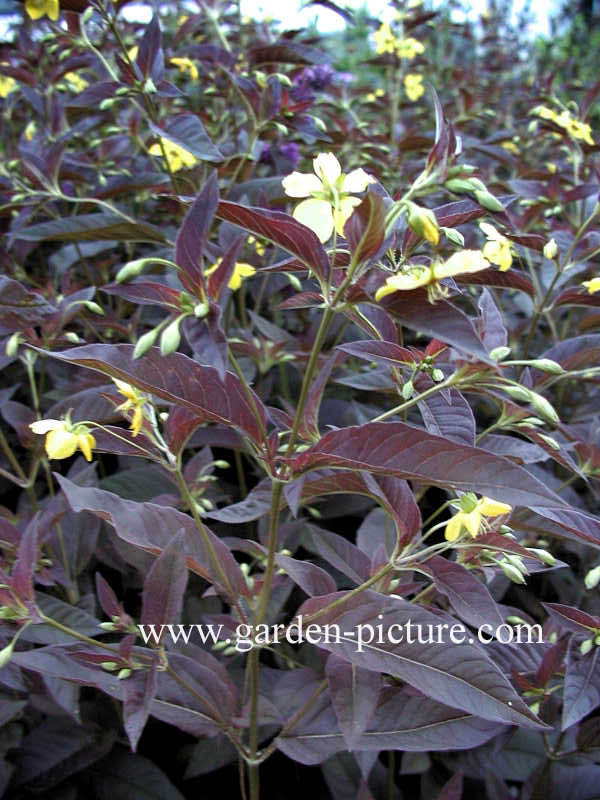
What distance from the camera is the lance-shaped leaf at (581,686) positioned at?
0.99 metres

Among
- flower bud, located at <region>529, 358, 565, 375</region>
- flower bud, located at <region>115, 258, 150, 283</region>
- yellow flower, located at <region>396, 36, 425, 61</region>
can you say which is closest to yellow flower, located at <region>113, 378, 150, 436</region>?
flower bud, located at <region>115, 258, 150, 283</region>

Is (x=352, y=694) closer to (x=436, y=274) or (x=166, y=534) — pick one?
(x=166, y=534)

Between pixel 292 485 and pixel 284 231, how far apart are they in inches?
11.4

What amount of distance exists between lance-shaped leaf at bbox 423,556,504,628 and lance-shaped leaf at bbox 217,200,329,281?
1.37 feet

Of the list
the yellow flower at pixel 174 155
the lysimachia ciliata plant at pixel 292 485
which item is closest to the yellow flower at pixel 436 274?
the lysimachia ciliata plant at pixel 292 485

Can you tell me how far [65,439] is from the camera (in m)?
0.87

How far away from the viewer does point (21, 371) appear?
190cm

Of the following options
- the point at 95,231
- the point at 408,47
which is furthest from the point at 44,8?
the point at 408,47

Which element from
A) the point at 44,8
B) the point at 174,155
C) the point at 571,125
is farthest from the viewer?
the point at 571,125

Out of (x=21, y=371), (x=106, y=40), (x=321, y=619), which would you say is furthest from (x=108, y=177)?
(x=321, y=619)

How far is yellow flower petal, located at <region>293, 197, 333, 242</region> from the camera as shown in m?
0.81

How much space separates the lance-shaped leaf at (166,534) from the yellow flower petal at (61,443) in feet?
0.22

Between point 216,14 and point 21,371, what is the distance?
47.9 inches

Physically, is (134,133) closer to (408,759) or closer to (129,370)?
(129,370)
